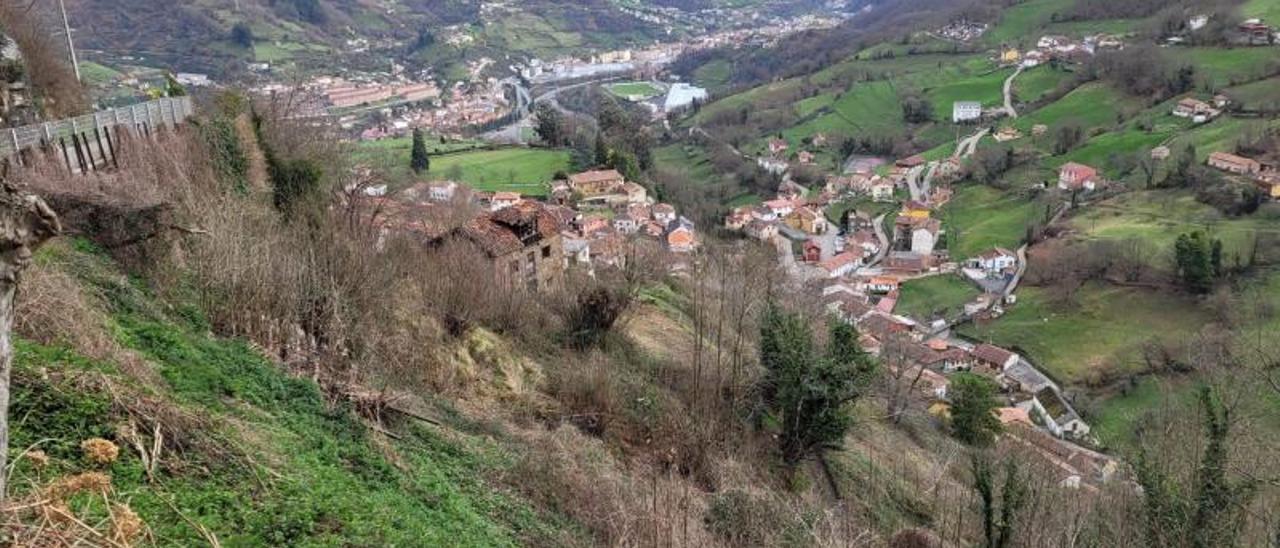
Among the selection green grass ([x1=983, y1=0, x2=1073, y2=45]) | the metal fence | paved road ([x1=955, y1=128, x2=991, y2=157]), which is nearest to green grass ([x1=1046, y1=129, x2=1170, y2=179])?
paved road ([x1=955, y1=128, x2=991, y2=157])

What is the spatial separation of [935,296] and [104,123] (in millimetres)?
55508

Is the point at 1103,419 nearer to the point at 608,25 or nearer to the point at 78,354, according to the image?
the point at 78,354

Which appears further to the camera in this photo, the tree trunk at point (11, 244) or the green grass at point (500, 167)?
the green grass at point (500, 167)

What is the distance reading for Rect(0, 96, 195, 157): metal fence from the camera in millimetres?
12891

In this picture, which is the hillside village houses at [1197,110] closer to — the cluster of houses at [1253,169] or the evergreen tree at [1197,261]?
the cluster of houses at [1253,169]

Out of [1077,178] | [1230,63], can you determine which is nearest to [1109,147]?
[1077,178]

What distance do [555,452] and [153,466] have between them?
736 cm

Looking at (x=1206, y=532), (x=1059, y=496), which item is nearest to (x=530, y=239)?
(x=1059, y=496)

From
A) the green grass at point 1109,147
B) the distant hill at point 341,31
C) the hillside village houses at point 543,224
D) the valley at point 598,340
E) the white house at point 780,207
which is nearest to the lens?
the valley at point 598,340

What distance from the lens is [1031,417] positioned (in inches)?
Answer: 1597

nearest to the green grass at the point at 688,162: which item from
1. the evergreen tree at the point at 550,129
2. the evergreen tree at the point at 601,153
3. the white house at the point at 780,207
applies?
the white house at the point at 780,207

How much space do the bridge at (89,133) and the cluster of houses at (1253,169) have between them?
71.4 m

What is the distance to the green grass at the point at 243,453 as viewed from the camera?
5.93m

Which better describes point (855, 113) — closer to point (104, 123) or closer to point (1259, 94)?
point (1259, 94)
